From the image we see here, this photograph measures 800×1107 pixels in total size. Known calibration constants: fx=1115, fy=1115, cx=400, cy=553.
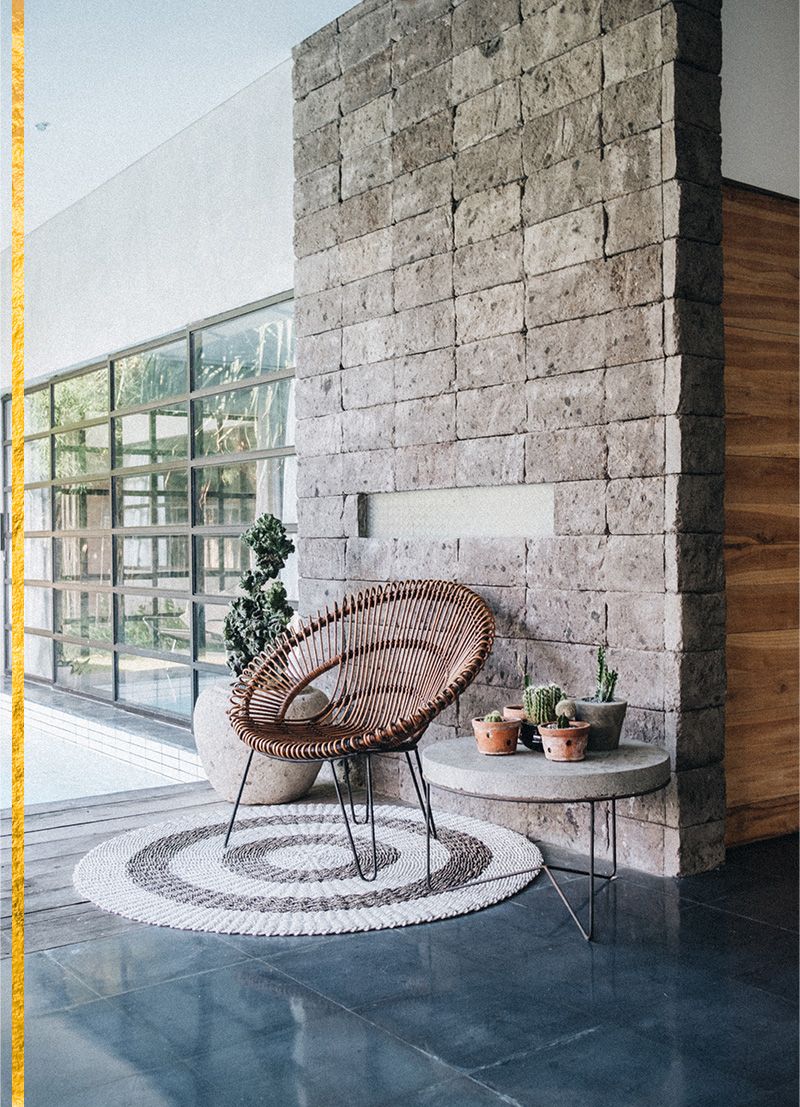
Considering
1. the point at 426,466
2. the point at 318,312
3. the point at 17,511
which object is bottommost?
the point at 17,511

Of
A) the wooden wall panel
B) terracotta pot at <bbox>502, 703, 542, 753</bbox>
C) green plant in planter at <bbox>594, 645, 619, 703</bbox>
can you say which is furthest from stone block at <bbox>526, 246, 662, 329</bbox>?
terracotta pot at <bbox>502, 703, 542, 753</bbox>

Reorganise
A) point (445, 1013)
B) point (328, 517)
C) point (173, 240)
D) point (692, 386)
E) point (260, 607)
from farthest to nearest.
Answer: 1. point (173, 240)
2. point (328, 517)
3. point (260, 607)
4. point (692, 386)
5. point (445, 1013)

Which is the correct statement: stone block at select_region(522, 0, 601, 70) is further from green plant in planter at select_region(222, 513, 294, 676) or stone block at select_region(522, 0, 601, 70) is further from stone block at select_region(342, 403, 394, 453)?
green plant in planter at select_region(222, 513, 294, 676)

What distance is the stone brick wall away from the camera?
3422mm

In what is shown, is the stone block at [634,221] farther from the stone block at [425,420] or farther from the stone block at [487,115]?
the stone block at [425,420]

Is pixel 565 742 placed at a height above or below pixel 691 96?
below

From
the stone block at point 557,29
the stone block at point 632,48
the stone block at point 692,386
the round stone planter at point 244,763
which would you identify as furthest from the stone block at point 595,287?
the round stone planter at point 244,763

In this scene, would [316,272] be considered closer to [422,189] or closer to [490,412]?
[422,189]

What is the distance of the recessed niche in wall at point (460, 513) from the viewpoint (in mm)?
3938

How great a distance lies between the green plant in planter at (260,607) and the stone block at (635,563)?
4.92 ft

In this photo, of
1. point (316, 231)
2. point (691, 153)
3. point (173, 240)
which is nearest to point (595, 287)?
point (691, 153)

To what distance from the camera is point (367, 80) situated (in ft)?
15.3

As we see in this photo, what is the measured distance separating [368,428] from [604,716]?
6.27 ft

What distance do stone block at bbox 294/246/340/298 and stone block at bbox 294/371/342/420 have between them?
0.40 metres
